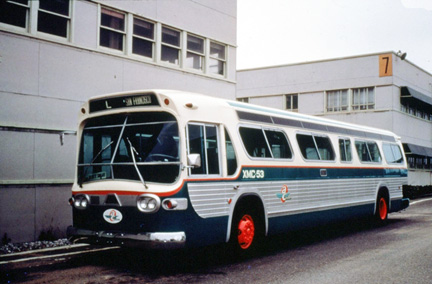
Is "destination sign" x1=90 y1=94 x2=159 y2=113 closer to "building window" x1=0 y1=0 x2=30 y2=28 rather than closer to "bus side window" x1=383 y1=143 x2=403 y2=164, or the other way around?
"building window" x1=0 y1=0 x2=30 y2=28

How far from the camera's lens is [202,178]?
25.5 ft

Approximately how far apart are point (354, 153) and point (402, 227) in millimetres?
2389

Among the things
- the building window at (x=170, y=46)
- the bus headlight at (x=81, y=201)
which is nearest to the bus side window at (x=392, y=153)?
the building window at (x=170, y=46)

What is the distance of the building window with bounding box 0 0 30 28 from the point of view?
36.4 ft

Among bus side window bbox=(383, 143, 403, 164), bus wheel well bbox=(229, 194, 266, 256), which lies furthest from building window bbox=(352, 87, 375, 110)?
bus wheel well bbox=(229, 194, 266, 256)

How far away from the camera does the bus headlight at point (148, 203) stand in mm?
7219

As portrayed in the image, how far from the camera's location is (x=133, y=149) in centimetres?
771

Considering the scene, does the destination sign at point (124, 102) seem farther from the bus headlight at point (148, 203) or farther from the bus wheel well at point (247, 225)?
the bus wheel well at point (247, 225)

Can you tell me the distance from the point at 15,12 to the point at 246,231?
7.25 metres

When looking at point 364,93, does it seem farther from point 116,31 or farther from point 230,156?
point 230,156

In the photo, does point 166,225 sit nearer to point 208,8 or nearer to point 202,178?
point 202,178

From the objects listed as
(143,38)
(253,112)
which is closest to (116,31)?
(143,38)

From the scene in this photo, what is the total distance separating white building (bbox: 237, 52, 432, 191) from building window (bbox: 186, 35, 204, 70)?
811 inches

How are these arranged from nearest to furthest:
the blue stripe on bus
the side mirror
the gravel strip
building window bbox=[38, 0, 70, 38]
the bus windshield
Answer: the side mirror < the bus windshield < the blue stripe on bus < the gravel strip < building window bbox=[38, 0, 70, 38]
